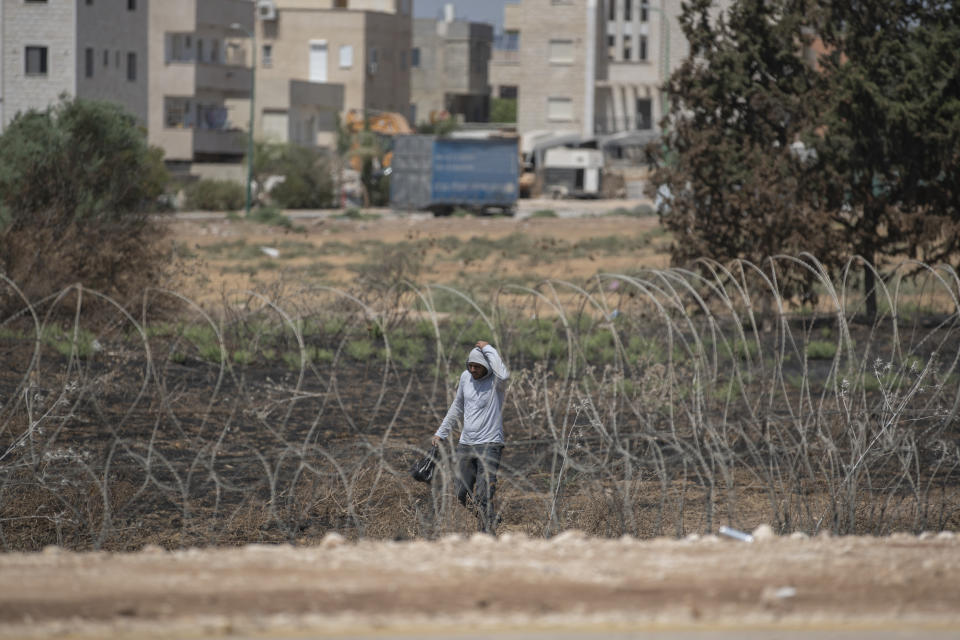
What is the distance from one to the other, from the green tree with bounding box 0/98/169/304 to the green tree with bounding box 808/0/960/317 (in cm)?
950

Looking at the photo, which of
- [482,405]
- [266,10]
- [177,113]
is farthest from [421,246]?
[266,10]

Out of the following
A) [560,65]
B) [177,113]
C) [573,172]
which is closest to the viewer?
[573,172]

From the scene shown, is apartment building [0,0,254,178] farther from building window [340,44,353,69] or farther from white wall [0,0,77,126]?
building window [340,44,353,69]

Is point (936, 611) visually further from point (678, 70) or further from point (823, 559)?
point (678, 70)

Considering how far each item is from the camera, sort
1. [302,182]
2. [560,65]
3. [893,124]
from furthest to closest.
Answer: [560,65]
[302,182]
[893,124]

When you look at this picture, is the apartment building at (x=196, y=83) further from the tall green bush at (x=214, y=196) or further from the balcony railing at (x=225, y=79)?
the tall green bush at (x=214, y=196)

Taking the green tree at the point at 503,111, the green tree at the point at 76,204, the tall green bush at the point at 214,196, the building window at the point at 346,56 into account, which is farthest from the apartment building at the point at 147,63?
the green tree at the point at 503,111

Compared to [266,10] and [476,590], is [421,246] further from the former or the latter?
[266,10]

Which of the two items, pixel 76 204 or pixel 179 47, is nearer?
pixel 76 204

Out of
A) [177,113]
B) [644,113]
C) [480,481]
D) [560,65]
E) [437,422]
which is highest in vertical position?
[560,65]

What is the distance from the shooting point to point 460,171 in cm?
4375

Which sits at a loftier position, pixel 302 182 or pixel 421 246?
pixel 302 182

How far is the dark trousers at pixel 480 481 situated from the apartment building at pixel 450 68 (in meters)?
89.0

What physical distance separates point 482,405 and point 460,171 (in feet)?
117
